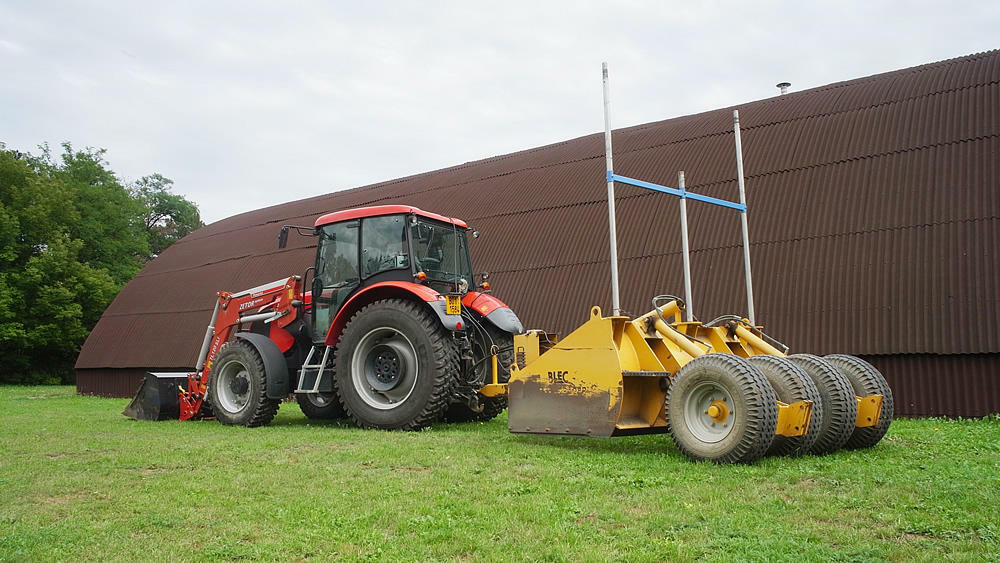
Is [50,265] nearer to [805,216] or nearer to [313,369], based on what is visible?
[313,369]

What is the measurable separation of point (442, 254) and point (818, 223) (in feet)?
24.1

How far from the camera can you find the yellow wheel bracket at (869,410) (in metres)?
7.08

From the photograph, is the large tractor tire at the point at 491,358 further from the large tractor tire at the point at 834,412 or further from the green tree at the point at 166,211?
the green tree at the point at 166,211

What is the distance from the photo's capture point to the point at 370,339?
34.1ft

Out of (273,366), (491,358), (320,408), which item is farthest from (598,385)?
(320,408)

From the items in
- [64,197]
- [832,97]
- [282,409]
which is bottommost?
[282,409]

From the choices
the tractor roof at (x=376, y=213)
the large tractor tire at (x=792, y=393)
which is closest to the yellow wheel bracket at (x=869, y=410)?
the large tractor tire at (x=792, y=393)

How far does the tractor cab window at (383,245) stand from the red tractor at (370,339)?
2 cm

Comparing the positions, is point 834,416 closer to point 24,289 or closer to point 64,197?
point 24,289

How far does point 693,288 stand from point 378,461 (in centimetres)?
927

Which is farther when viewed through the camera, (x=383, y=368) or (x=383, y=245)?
(x=383, y=245)

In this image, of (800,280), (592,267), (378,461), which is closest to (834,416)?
(378,461)

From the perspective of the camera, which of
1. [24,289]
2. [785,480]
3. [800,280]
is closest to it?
[785,480]

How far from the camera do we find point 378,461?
718 centimetres
